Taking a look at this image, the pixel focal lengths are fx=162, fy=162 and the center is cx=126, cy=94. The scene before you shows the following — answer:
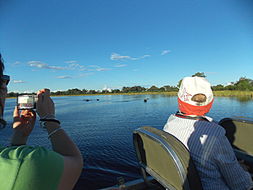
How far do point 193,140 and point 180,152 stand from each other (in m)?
0.24

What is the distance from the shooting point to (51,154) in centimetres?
77

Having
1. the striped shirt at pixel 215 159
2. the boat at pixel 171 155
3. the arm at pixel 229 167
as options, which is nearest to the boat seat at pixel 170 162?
the boat at pixel 171 155

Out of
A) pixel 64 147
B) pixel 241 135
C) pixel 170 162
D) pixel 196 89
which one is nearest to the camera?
pixel 64 147

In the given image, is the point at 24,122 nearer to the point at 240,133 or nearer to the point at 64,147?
the point at 64,147

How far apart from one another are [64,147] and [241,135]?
3073 mm

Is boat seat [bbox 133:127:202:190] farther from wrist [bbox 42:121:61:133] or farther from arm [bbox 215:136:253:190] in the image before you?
wrist [bbox 42:121:61:133]

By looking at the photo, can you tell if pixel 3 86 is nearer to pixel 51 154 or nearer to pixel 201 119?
pixel 51 154

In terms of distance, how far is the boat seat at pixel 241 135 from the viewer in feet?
8.89

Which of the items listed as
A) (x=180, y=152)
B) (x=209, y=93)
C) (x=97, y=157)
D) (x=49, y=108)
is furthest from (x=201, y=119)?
(x=97, y=157)

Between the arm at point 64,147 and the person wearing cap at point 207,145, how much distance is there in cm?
122

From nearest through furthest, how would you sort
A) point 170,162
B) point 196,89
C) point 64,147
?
1. point 64,147
2. point 170,162
3. point 196,89

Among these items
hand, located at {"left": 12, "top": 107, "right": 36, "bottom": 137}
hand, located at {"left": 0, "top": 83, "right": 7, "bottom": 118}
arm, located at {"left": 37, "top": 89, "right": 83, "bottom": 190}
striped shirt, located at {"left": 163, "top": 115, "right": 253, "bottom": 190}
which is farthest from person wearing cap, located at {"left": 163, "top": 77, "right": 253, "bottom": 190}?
hand, located at {"left": 0, "top": 83, "right": 7, "bottom": 118}

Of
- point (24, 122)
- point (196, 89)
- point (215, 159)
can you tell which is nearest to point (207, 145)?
point (215, 159)

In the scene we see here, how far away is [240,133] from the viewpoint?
9.34ft
